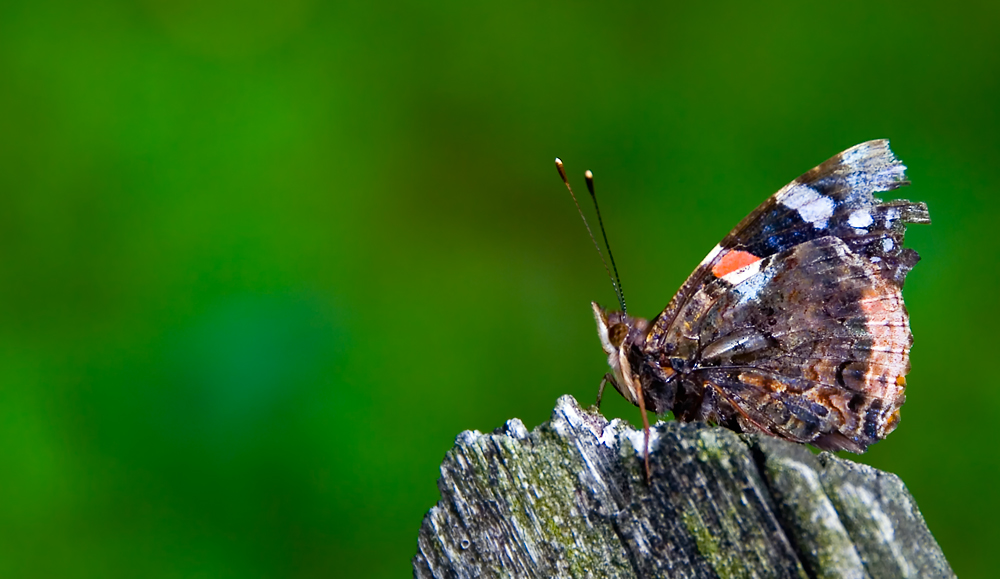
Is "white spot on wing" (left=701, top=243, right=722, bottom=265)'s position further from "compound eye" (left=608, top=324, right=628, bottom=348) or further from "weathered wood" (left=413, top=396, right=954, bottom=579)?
"weathered wood" (left=413, top=396, right=954, bottom=579)

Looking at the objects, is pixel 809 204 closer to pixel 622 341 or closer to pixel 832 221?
pixel 832 221

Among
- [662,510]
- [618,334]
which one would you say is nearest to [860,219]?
[618,334]

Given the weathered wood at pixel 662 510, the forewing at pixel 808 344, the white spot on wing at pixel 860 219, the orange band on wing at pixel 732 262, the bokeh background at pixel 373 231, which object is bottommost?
the weathered wood at pixel 662 510

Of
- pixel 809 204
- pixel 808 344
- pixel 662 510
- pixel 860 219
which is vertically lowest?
pixel 662 510

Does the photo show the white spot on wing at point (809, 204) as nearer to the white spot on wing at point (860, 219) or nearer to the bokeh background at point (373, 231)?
the white spot on wing at point (860, 219)

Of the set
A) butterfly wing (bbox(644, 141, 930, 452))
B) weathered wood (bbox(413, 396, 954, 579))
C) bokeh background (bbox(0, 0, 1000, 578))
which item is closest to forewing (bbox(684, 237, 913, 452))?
butterfly wing (bbox(644, 141, 930, 452))

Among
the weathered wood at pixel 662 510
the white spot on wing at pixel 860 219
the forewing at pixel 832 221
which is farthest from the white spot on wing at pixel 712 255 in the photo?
the weathered wood at pixel 662 510

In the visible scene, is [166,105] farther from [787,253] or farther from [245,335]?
[787,253]
